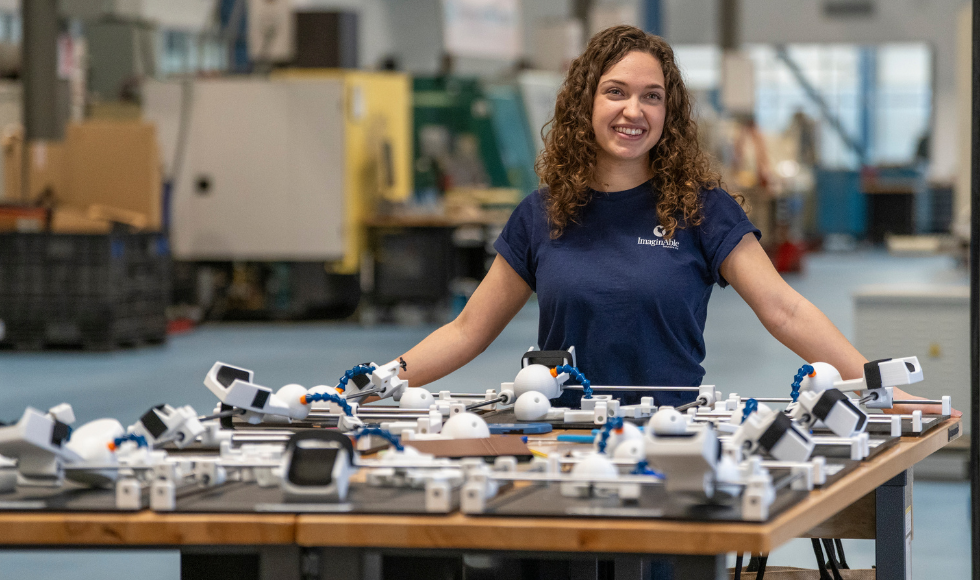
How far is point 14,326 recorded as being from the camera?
818cm

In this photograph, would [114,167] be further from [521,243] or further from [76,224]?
[521,243]

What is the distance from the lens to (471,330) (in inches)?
89.7

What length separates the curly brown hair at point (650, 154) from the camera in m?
2.22

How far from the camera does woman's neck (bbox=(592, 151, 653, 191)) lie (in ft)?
7.48

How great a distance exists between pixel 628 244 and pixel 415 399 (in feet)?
1.80

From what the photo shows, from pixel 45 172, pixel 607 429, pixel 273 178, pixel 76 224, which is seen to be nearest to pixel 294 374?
pixel 76 224

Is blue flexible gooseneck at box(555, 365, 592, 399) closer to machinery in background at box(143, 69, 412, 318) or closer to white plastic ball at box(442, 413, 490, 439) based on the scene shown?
white plastic ball at box(442, 413, 490, 439)

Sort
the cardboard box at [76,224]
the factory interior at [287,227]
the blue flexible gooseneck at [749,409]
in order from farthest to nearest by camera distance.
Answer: the cardboard box at [76,224]
the factory interior at [287,227]
the blue flexible gooseneck at [749,409]

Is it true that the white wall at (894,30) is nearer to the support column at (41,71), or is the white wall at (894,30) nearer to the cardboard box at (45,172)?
the support column at (41,71)

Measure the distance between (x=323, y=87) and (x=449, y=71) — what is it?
2170mm

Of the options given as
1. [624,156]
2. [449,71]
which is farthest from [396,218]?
[624,156]

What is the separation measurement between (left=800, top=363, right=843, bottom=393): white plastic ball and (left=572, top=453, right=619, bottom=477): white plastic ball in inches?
23.8

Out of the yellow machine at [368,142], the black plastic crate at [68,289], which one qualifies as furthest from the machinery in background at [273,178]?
the black plastic crate at [68,289]

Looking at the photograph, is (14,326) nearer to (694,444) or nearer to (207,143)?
(207,143)
